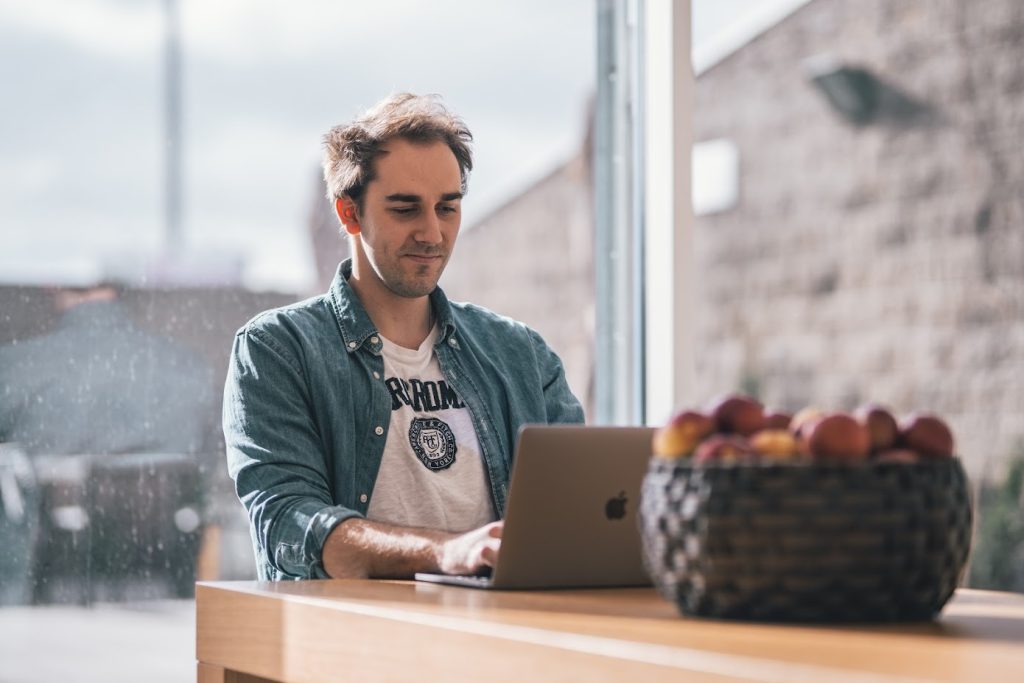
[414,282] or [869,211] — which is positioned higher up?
[869,211]

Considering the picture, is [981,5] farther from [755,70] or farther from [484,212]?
[484,212]

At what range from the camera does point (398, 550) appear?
5.67 feet

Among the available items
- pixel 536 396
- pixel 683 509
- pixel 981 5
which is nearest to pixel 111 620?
pixel 536 396

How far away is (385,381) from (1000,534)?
369 centimetres

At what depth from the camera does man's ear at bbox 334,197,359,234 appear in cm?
244

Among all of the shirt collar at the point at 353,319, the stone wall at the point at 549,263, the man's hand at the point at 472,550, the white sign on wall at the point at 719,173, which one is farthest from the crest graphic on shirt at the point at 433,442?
the white sign on wall at the point at 719,173

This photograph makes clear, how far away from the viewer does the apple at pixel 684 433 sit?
1.19m

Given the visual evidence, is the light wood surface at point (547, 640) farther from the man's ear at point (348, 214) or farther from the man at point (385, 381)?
the man's ear at point (348, 214)

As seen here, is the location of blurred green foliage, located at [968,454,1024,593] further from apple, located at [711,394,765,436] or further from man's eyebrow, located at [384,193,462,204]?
apple, located at [711,394,765,436]

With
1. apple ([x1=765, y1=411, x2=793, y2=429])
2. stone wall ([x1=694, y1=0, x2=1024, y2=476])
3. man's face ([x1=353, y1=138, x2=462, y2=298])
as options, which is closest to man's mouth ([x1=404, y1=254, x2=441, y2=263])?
man's face ([x1=353, y1=138, x2=462, y2=298])

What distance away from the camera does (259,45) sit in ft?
10.7

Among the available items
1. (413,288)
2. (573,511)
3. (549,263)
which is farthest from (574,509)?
(549,263)

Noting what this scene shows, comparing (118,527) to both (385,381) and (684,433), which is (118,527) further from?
(684,433)

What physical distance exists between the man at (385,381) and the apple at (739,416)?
744 millimetres
